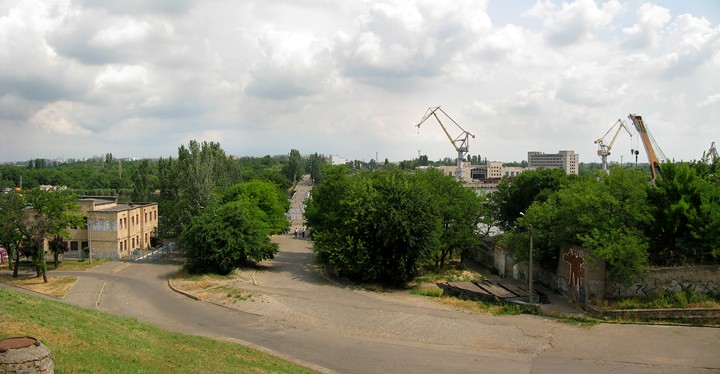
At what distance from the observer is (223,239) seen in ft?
114

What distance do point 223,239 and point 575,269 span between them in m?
23.0

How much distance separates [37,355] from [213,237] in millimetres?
23202

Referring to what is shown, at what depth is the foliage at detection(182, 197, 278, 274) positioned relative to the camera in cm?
3478

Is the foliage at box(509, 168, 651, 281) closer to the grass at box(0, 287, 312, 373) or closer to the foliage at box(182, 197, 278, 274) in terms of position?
the grass at box(0, 287, 312, 373)

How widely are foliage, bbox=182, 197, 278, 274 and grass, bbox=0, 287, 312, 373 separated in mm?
14152

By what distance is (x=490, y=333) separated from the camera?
923 inches

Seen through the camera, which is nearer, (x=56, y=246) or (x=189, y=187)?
(x=56, y=246)

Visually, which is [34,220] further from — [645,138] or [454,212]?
[645,138]

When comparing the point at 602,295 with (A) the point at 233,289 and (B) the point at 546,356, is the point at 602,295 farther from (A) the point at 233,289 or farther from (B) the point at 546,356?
(A) the point at 233,289

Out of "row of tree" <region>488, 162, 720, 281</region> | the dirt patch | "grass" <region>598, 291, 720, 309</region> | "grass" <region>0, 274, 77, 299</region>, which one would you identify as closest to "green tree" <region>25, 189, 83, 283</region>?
"grass" <region>0, 274, 77, 299</region>

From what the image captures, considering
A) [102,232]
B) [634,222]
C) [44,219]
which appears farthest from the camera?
[102,232]

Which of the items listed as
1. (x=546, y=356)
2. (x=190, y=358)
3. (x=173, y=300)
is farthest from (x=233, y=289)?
(x=546, y=356)

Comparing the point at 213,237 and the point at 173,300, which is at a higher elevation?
the point at 213,237

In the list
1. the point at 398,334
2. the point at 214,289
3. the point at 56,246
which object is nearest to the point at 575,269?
the point at 398,334
